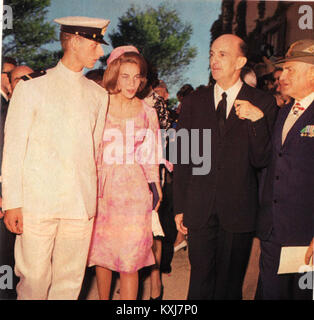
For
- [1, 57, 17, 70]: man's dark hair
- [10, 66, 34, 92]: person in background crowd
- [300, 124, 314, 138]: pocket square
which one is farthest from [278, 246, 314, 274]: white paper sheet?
[1, 57, 17, 70]: man's dark hair

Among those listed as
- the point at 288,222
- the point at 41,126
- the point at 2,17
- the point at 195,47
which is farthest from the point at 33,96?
the point at 288,222

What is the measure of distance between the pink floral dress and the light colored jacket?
23 centimetres

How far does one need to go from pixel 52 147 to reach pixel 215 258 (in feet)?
4.88

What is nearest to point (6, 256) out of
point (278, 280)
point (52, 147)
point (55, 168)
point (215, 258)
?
point (55, 168)

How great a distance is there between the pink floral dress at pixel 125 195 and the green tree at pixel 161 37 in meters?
0.66

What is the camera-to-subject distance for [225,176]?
9.61 feet

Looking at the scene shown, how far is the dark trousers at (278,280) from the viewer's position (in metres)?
3.09

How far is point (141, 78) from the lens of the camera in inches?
125

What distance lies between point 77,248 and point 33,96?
116cm

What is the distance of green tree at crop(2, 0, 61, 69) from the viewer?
3.27 meters
